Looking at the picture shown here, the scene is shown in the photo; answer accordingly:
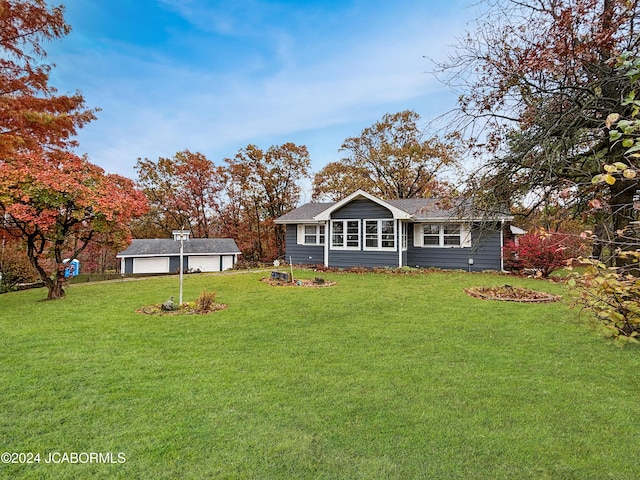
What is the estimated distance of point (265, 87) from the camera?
14.3 metres

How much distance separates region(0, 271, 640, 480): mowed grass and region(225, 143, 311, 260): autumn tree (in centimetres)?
2121

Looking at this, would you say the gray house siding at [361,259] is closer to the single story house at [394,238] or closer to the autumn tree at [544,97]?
the single story house at [394,238]

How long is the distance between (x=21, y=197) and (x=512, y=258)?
17929 mm

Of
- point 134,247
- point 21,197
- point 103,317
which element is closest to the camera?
point 103,317

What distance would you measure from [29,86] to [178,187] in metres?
19.4

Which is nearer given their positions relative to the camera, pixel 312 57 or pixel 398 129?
pixel 312 57

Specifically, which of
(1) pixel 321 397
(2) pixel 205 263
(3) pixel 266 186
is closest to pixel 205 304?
(1) pixel 321 397

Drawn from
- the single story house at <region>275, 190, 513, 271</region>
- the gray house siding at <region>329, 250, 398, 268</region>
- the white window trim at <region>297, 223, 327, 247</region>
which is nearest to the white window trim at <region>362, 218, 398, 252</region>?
the single story house at <region>275, 190, 513, 271</region>

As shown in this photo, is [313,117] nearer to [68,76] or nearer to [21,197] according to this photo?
[68,76]

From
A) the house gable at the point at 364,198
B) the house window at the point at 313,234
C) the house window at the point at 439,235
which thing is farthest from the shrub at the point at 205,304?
the house window at the point at 439,235

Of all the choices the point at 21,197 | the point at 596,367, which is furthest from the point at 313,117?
the point at 596,367

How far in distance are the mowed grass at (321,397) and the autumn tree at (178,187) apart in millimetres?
22035

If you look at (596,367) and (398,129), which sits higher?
(398,129)

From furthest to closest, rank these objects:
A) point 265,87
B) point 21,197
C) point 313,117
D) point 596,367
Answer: point 313,117 < point 265,87 < point 21,197 < point 596,367
